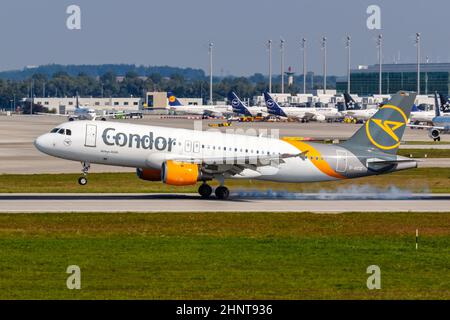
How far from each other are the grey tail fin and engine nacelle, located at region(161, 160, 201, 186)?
399 inches

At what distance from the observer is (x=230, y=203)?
55.2 m

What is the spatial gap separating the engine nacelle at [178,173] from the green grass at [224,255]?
571 cm

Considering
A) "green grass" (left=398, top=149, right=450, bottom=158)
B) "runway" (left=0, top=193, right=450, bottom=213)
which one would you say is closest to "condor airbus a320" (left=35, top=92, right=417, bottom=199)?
"runway" (left=0, top=193, right=450, bottom=213)

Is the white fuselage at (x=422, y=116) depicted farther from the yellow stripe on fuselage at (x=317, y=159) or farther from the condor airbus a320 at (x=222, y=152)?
the yellow stripe on fuselage at (x=317, y=159)

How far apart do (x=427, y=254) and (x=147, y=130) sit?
23.2 metres

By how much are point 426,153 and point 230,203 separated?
55875 mm

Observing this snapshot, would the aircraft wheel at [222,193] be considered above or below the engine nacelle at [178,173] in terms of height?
below

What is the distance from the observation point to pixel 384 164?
58.3m

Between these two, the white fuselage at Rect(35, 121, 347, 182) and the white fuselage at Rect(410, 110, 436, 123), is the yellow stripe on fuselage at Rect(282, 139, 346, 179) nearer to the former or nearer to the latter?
the white fuselage at Rect(35, 121, 347, 182)

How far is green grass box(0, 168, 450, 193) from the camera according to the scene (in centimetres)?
6419

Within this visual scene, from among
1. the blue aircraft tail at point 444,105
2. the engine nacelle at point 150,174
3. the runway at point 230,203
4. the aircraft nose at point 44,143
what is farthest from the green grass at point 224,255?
the blue aircraft tail at point 444,105

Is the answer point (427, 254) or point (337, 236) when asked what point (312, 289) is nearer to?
point (427, 254)

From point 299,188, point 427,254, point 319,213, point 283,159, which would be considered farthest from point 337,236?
point 299,188

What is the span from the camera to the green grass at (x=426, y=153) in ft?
336
